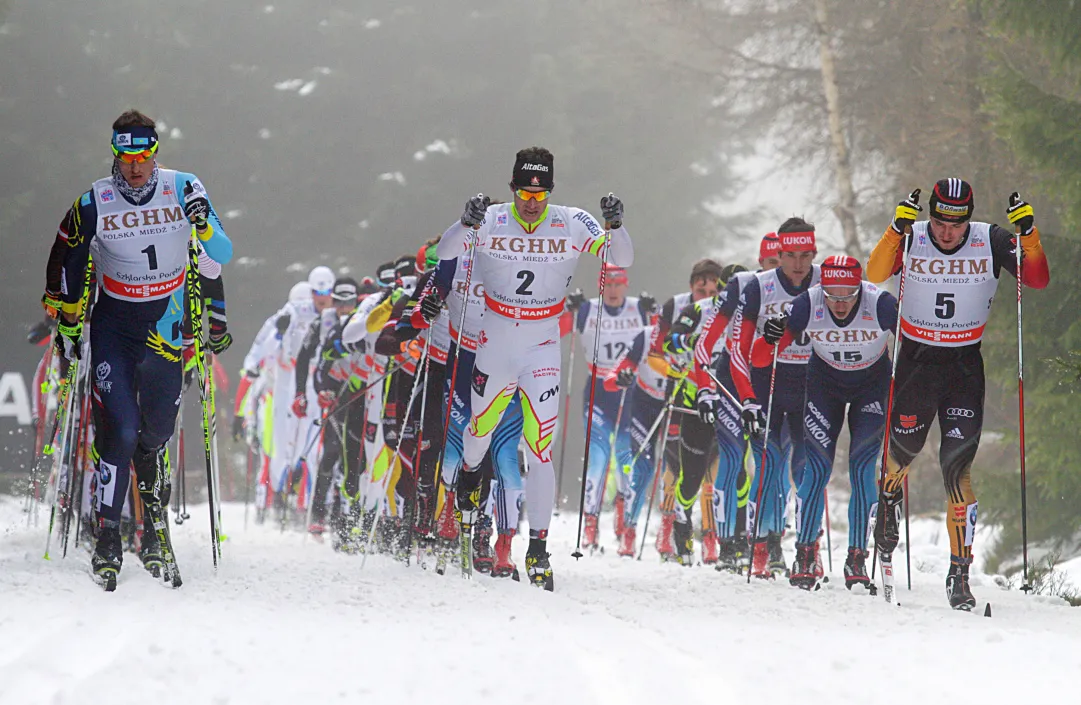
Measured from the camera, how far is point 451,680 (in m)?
4.61

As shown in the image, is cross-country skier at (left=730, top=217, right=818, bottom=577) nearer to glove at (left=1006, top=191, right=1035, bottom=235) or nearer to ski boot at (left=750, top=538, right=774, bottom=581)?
ski boot at (left=750, top=538, right=774, bottom=581)

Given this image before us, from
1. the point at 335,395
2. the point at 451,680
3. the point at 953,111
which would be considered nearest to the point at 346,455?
the point at 335,395

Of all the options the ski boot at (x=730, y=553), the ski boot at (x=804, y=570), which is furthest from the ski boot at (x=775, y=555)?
the ski boot at (x=804, y=570)

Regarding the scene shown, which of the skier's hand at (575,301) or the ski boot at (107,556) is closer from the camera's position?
the ski boot at (107,556)

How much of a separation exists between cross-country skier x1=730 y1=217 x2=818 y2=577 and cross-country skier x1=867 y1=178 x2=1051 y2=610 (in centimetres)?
112

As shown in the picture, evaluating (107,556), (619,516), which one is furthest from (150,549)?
(619,516)

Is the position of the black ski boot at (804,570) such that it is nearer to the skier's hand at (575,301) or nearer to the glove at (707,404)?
the glove at (707,404)

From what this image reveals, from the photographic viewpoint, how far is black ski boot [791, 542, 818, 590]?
307 inches

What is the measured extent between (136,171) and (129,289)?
2.08 feet

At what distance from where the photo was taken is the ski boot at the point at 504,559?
7672 mm

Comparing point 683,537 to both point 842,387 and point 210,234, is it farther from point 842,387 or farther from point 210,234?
point 210,234

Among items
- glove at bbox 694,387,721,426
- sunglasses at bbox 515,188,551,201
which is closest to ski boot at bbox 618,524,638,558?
glove at bbox 694,387,721,426

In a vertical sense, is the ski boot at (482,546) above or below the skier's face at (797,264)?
below

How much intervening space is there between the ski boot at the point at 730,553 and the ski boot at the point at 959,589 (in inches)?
92.1
